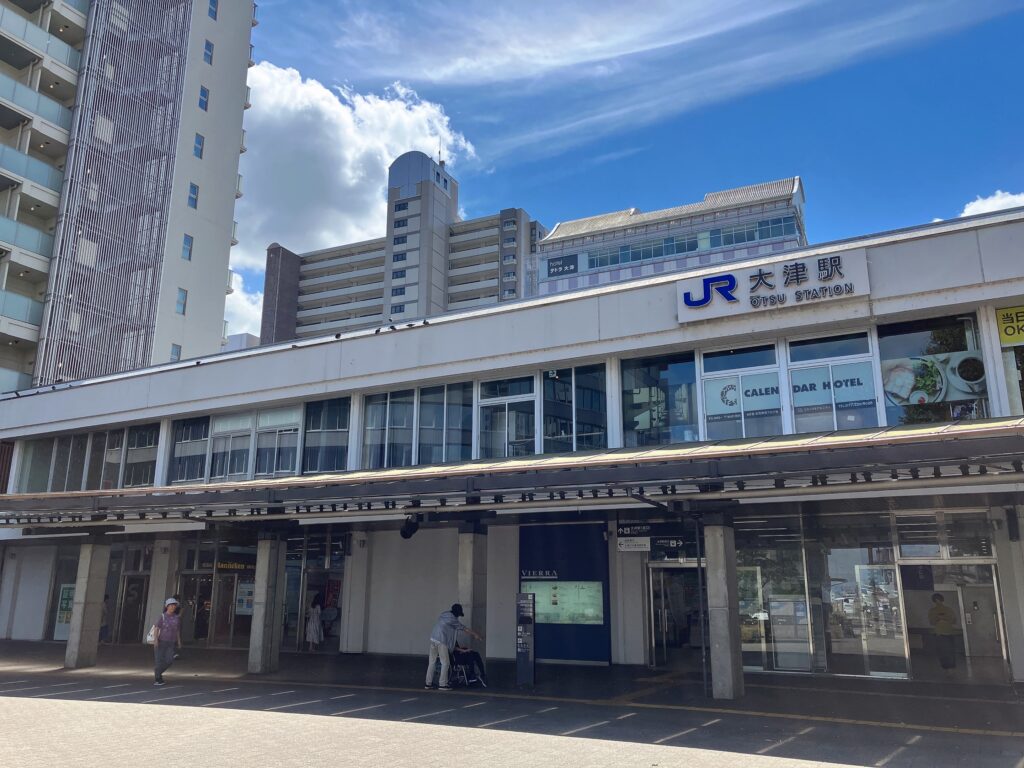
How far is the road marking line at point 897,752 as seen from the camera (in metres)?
7.66

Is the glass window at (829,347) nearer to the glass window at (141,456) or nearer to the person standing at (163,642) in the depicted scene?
the person standing at (163,642)

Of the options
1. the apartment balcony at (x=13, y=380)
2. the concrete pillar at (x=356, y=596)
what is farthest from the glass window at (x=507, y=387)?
the apartment balcony at (x=13, y=380)

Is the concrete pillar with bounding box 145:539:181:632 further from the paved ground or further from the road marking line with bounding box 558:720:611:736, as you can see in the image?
the road marking line with bounding box 558:720:611:736

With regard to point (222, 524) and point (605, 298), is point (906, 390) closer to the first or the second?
point (605, 298)

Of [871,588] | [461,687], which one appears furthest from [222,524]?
[871,588]

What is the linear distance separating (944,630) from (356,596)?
13.1 metres

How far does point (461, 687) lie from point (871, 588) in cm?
784

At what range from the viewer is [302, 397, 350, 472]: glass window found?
1928cm

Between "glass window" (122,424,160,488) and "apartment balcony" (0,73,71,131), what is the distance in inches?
592

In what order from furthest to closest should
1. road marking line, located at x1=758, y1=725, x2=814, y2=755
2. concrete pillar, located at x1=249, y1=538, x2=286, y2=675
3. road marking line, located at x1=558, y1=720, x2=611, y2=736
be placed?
concrete pillar, located at x1=249, y1=538, x2=286, y2=675
road marking line, located at x1=558, y1=720, x2=611, y2=736
road marking line, located at x1=758, y1=725, x2=814, y2=755

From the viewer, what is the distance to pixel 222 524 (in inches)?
648

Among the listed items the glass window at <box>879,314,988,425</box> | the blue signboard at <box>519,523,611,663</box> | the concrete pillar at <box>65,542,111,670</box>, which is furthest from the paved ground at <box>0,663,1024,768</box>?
the concrete pillar at <box>65,542,111,670</box>

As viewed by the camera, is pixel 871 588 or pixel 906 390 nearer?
pixel 906 390

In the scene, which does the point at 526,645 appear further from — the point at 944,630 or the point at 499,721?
the point at 944,630
